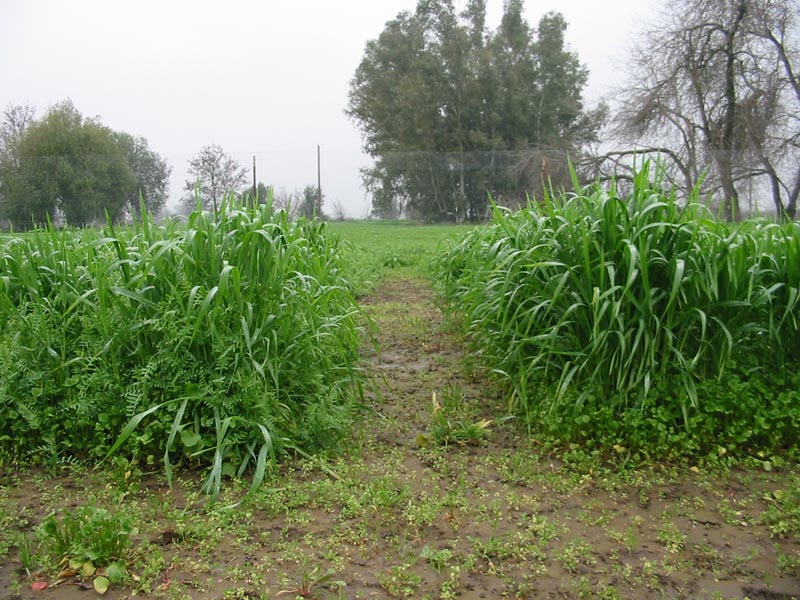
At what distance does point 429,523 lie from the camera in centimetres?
193

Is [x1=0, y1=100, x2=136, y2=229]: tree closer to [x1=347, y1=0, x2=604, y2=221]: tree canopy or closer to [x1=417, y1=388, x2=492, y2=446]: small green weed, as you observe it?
[x1=417, y1=388, x2=492, y2=446]: small green weed

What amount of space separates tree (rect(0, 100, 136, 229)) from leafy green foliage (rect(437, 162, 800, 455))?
546 cm

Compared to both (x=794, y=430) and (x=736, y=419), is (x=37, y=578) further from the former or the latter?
(x=794, y=430)

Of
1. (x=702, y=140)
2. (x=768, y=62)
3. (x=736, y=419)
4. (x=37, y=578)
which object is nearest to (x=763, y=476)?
(x=736, y=419)

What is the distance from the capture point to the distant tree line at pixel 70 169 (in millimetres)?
7653

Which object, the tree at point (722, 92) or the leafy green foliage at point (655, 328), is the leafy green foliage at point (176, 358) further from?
the tree at point (722, 92)

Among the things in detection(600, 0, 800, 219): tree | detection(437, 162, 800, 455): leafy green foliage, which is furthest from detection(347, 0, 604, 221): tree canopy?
Answer: detection(437, 162, 800, 455): leafy green foliage

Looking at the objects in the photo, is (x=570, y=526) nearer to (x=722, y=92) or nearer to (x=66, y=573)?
(x=66, y=573)

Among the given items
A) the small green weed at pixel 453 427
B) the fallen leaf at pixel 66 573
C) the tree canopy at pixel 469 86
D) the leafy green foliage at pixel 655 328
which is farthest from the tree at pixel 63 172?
the tree canopy at pixel 469 86

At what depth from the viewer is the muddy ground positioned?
164 centimetres

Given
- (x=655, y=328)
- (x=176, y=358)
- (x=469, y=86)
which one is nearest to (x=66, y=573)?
(x=176, y=358)

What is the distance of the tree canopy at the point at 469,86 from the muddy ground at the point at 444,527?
1739 cm

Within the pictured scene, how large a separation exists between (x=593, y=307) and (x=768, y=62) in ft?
48.8

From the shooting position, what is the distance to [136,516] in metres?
1.90
